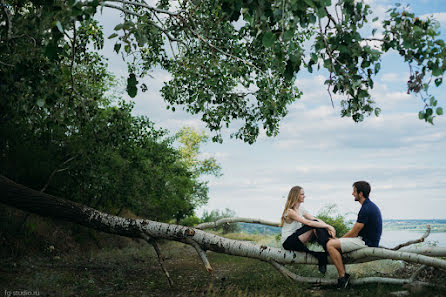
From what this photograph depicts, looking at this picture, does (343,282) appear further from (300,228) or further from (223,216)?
(223,216)

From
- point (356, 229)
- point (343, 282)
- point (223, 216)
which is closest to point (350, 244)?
point (356, 229)

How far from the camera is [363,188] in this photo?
8688 mm

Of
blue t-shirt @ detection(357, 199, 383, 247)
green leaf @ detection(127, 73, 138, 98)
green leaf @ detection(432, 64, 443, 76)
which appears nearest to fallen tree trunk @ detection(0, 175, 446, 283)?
blue t-shirt @ detection(357, 199, 383, 247)

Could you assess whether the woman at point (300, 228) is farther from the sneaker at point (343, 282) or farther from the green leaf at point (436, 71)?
the green leaf at point (436, 71)

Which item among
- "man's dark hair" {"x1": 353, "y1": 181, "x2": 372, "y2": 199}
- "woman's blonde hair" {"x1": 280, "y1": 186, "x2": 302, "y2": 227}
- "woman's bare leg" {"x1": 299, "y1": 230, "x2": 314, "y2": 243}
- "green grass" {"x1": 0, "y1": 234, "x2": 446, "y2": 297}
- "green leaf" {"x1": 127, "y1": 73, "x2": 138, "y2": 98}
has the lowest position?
"green grass" {"x1": 0, "y1": 234, "x2": 446, "y2": 297}

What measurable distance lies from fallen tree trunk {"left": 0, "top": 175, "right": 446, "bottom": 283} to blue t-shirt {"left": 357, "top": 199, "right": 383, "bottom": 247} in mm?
348

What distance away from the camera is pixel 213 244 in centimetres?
967

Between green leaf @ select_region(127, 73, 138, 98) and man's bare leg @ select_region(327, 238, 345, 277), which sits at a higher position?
green leaf @ select_region(127, 73, 138, 98)

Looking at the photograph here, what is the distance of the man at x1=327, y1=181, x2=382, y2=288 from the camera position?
8.55 meters

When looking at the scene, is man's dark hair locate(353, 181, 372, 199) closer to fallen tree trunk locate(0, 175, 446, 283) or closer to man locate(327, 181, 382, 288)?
man locate(327, 181, 382, 288)

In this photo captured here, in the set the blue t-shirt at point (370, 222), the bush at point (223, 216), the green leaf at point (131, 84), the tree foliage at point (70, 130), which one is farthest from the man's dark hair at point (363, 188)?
the bush at point (223, 216)

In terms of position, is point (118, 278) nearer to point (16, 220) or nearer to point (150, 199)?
point (16, 220)

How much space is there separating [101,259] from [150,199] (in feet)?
16.5

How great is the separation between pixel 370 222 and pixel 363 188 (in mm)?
806
